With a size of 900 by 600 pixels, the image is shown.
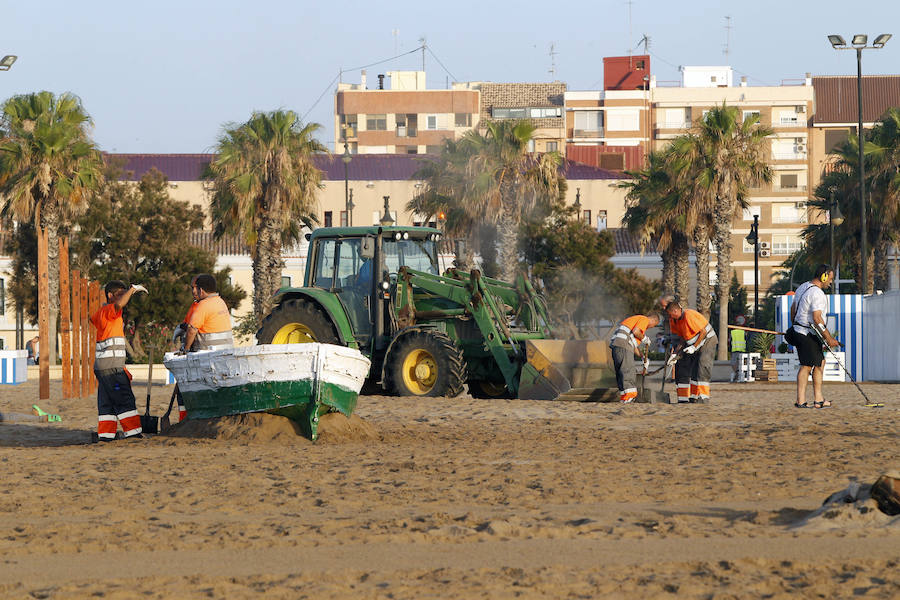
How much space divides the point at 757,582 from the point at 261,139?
3744 centimetres

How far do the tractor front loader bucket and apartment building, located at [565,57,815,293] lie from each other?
7565 centimetres

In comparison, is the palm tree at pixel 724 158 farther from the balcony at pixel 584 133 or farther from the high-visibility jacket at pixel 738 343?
the balcony at pixel 584 133

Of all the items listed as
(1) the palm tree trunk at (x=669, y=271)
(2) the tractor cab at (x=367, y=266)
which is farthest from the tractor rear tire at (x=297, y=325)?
(1) the palm tree trunk at (x=669, y=271)

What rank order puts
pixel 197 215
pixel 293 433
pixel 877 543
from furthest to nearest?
pixel 197 215, pixel 293 433, pixel 877 543

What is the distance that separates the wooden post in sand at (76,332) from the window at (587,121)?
270ft

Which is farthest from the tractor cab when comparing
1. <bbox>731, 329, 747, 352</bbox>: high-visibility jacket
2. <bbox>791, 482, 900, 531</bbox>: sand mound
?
<bbox>731, 329, 747, 352</bbox>: high-visibility jacket

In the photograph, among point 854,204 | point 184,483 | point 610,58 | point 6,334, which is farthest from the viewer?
point 610,58

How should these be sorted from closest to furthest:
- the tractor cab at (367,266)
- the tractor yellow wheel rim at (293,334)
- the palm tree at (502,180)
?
the tractor cab at (367,266)
the tractor yellow wheel rim at (293,334)
the palm tree at (502,180)

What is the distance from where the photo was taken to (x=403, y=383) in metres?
19.3

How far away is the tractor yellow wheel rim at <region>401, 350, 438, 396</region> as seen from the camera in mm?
19297

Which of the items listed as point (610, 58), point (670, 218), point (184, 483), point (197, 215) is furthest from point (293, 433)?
point (610, 58)

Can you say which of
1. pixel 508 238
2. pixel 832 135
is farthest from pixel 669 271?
pixel 832 135

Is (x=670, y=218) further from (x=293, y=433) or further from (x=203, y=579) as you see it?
(x=203, y=579)

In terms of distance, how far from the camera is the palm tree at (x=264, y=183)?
42.0 m
